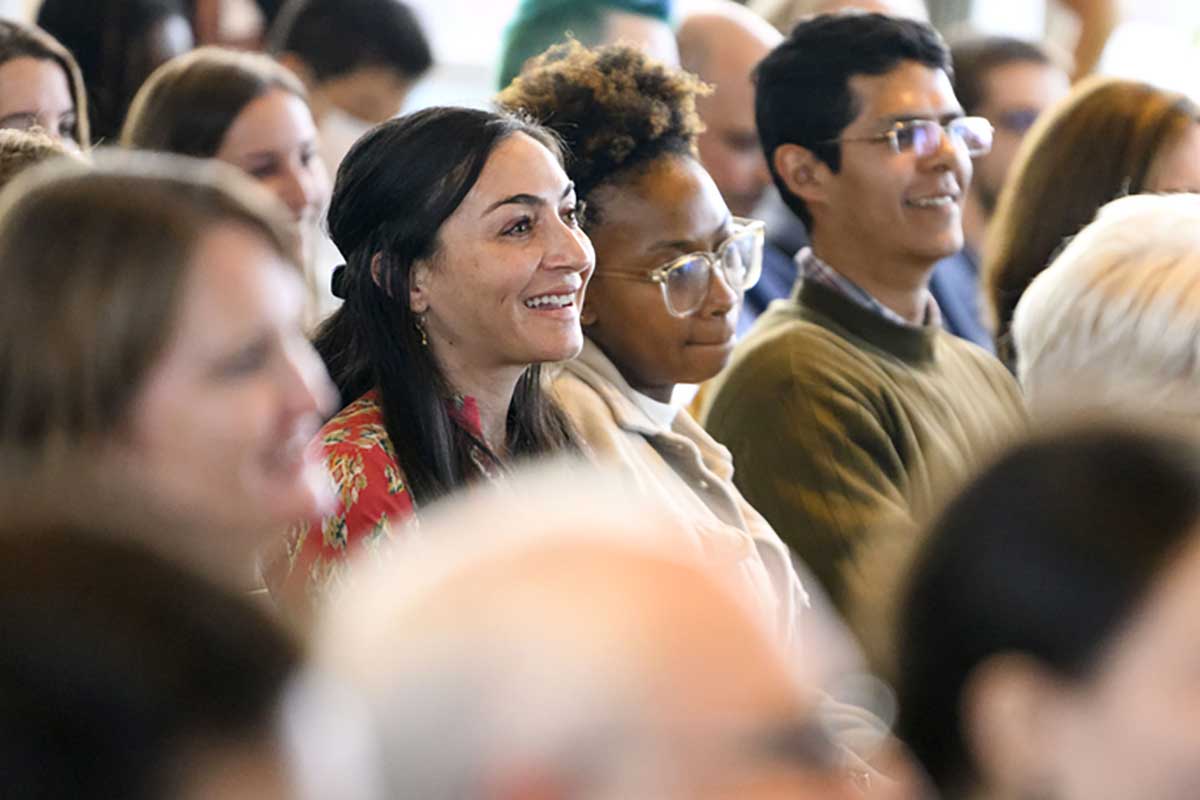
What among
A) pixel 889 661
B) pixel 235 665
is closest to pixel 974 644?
pixel 889 661

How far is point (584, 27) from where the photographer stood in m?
3.98

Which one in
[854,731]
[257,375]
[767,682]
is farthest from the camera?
[854,731]

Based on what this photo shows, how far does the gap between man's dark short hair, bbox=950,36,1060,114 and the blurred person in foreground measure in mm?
3755

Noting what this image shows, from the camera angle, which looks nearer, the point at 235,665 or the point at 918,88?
the point at 235,665

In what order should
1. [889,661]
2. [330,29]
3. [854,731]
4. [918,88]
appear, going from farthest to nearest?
[330,29] → [918,88] → [854,731] → [889,661]

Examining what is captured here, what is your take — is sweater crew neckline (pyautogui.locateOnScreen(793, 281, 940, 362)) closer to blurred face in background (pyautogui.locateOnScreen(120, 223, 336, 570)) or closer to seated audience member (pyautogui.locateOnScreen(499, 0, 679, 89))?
seated audience member (pyautogui.locateOnScreen(499, 0, 679, 89))

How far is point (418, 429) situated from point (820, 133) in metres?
1.29

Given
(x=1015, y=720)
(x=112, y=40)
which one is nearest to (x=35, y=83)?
(x=112, y=40)

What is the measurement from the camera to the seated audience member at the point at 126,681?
2.34 feet

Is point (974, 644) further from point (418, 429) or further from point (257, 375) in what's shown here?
point (418, 429)

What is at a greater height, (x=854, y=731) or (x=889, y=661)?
(x=889, y=661)

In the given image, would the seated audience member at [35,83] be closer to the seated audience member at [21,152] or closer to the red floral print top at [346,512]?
the seated audience member at [21,152]

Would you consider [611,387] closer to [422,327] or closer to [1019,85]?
[422,327]

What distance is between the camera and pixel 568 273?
251cm
